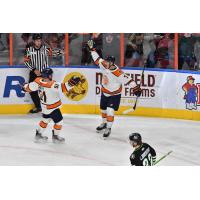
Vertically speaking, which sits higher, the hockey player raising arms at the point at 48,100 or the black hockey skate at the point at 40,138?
the hockey player raising arms at the point at 48,100

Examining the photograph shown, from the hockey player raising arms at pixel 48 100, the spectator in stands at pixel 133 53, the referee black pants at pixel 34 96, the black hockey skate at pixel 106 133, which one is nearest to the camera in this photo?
the hockey player raising arms at pixel 48 100

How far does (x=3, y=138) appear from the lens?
8.29 metres

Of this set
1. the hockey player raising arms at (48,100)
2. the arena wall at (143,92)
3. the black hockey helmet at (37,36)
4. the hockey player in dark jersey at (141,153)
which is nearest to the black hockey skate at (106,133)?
the hockey player raising arms at (48,100)

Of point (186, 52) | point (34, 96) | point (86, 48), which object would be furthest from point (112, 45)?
point (34, 96)

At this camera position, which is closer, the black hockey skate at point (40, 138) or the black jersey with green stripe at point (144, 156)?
the black jersey with green stripe at point (144, 156)

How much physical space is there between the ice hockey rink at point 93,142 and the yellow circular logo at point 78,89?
0.27 meters

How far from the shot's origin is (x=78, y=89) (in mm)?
9078

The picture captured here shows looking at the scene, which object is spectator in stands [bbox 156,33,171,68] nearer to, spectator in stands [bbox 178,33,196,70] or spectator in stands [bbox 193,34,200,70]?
spectator in stands [bbox 178,33,196,70]

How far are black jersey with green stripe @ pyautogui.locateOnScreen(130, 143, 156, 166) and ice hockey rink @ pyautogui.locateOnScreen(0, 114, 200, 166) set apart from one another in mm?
166

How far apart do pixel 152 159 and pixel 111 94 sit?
133 cm

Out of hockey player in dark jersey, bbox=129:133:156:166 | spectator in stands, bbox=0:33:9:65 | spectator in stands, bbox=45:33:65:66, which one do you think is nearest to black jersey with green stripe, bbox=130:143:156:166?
hockey player in dark jersey, bbox=129:133:156:166

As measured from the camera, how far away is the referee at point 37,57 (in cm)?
867

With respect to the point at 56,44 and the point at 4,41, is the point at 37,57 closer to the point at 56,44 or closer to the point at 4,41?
the point at 56,44

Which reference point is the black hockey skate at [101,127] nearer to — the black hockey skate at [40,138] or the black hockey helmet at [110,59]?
the black hockey skate at [40,138]
